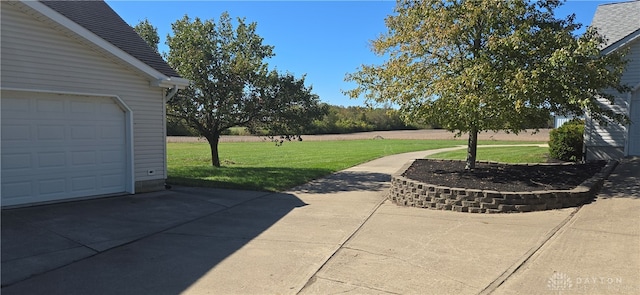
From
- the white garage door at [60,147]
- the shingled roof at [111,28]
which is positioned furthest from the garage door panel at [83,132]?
the shingled roof at [111,28]

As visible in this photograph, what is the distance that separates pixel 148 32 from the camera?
15.3 metres

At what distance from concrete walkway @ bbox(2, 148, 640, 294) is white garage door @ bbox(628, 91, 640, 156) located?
196 inches

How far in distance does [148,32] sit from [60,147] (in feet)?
27.5

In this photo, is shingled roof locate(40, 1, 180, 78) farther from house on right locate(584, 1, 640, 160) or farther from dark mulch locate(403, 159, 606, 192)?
house on right locate(584, 1, 640, 160)

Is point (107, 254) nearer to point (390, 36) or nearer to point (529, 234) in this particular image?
point (529, 234)

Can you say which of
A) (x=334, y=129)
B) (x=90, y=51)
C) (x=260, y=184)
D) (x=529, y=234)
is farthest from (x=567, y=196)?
(x=334, y=129)

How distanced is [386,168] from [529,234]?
9688 mm

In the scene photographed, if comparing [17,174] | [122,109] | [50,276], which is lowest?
[50,276]

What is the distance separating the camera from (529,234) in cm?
590

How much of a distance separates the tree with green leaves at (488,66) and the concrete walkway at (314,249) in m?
2.07

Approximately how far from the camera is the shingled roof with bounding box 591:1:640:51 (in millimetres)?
13125

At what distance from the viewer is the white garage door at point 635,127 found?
11969 mm

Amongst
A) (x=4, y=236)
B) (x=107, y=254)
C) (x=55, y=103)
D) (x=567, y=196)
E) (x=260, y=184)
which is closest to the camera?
(x=107, y=254)

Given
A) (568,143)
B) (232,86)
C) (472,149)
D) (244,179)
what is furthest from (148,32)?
(568,143)
